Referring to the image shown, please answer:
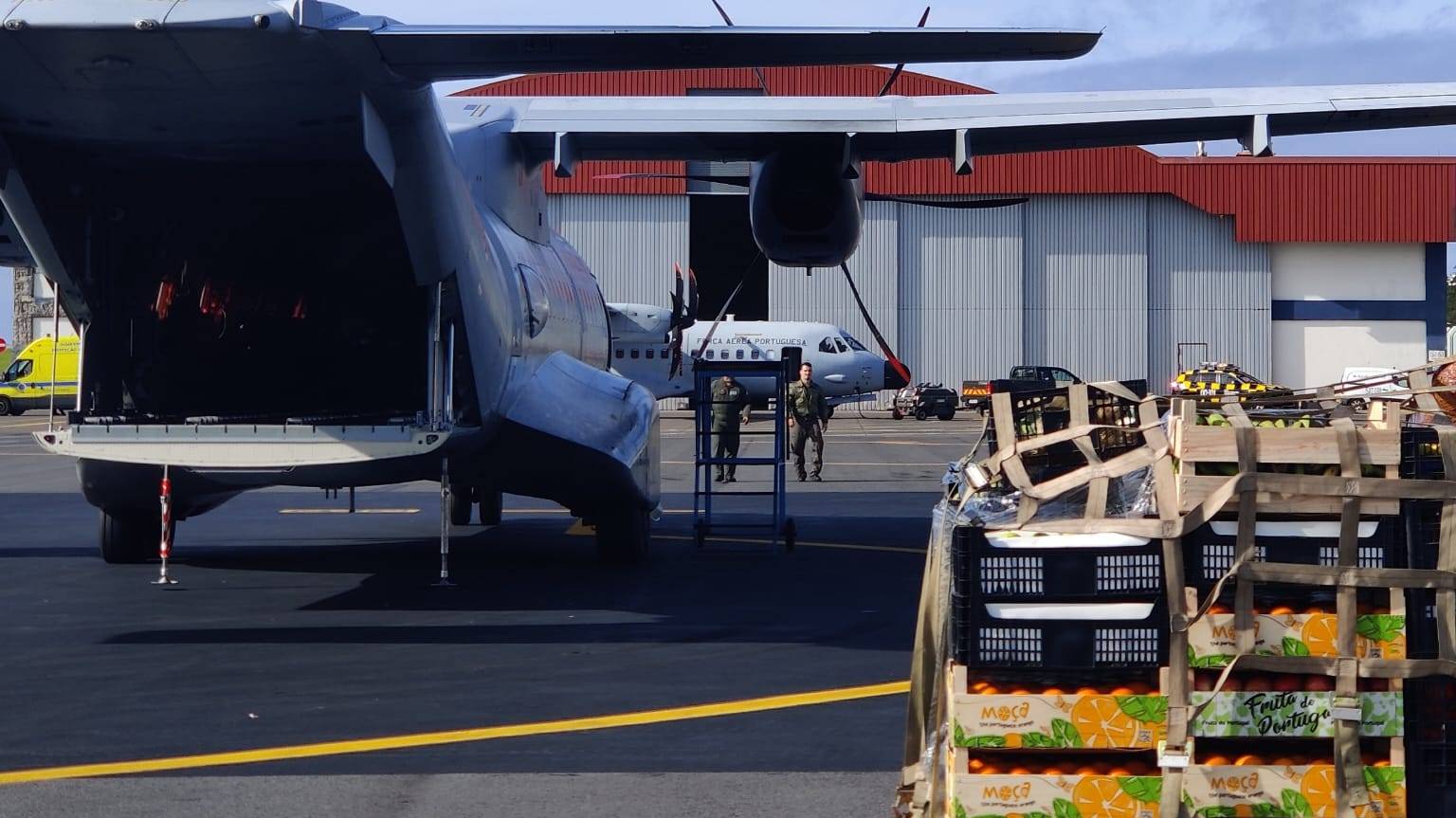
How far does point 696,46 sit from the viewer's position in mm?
7922

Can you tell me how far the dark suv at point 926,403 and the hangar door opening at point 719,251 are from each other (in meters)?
5.59

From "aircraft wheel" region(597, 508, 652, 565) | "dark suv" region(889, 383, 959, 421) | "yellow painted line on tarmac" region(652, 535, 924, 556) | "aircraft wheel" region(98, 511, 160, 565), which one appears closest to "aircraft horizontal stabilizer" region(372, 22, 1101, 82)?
"aircraft wheel" region(597, 508, 652, 565)

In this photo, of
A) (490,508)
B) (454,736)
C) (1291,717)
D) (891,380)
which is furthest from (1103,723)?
(891,380)

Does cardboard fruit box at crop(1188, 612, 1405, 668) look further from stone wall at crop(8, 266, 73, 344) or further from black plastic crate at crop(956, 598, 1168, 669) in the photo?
stone wall at crop(8, 266, 73, 344)

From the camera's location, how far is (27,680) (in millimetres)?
8320

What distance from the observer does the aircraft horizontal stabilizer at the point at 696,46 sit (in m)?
7.65

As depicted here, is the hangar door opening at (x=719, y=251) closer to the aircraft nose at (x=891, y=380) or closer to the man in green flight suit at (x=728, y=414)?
the aircraft nose at (x=891, y=380)

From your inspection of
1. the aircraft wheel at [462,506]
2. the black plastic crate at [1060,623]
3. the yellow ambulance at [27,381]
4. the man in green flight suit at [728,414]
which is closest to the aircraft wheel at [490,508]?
the aircraft wheel at [462,506]

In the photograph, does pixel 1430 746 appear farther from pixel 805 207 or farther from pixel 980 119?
pixel 805 207

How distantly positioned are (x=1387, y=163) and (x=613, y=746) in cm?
4624

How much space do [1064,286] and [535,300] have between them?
37.2 meters

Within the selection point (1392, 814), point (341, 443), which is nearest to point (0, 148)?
point (341, 443)

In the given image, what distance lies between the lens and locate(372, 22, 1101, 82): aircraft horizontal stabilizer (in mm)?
7648

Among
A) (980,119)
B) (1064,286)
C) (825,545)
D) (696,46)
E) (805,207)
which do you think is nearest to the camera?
(696,46)
